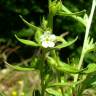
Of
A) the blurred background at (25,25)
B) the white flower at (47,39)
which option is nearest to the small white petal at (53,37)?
the white flower at (47,39)

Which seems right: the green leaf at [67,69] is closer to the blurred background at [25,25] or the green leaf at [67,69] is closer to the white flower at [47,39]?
the white flower at [47,39]

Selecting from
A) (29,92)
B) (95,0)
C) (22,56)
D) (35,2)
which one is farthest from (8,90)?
(95,0)

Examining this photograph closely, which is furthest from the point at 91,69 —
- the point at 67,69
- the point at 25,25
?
the point at 25,25

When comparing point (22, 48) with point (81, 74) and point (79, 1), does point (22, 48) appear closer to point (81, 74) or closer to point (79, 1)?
point (79, 1)

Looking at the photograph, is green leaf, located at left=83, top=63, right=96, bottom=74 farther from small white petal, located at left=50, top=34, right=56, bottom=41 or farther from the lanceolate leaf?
small white petal, located at left=50, top=34, right=56, bottom=41

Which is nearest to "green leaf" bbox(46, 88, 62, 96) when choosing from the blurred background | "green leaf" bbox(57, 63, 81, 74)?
"green leaf" bbox(57, 63, 81, 74)

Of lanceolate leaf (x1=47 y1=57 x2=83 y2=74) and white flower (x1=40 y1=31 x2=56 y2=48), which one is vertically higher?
white flower (x1=40 y1=31 x2=56 y2=48)

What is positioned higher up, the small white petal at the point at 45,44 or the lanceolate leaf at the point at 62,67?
the small white petal at the point at 45,44

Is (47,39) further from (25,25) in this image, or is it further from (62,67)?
(25,25)

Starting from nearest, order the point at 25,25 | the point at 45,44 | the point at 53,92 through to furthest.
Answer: the point at 45,44 → the point at 53,92 → the point at 25,25
